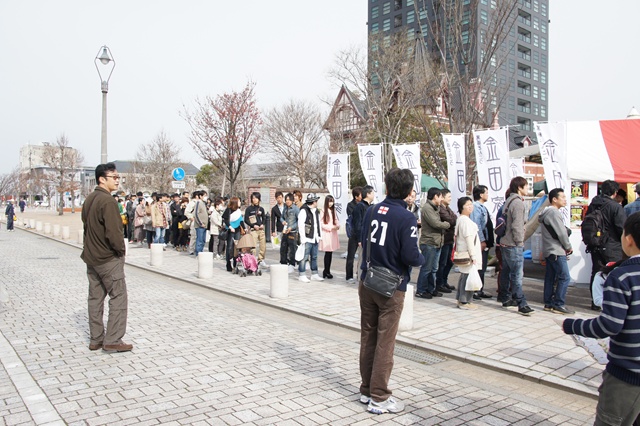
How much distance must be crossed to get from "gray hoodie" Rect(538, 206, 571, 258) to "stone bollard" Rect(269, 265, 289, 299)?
13.9ft

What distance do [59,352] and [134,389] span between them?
1701 millimetres

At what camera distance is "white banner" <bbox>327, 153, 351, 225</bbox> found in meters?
14.5

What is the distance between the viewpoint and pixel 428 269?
28.8 ft

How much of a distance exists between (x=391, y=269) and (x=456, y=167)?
7.77 metres

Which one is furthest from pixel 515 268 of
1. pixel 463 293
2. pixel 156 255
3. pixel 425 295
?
pixel 156 255

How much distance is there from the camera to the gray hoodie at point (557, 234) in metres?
7.31

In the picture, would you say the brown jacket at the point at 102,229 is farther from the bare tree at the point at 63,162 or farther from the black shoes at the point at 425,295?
the bare tree at the point at 63,162

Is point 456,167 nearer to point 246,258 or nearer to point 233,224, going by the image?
point 246,258

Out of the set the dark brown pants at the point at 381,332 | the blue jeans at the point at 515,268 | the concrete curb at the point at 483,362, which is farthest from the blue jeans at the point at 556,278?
the dark brown pants at the point at 381,332

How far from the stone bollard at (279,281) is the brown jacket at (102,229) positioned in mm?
3436

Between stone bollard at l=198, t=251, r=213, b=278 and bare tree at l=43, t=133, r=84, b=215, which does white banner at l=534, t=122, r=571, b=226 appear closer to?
stone bollard at l=198, t=251, r=213, b=278

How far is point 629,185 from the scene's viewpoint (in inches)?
440

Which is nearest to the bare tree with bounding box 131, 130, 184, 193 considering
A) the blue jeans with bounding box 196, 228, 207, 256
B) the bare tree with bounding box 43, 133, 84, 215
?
the bare tree with bounding box 43, 133, 84, 215

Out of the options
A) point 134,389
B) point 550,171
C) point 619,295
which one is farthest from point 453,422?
point 550,171
